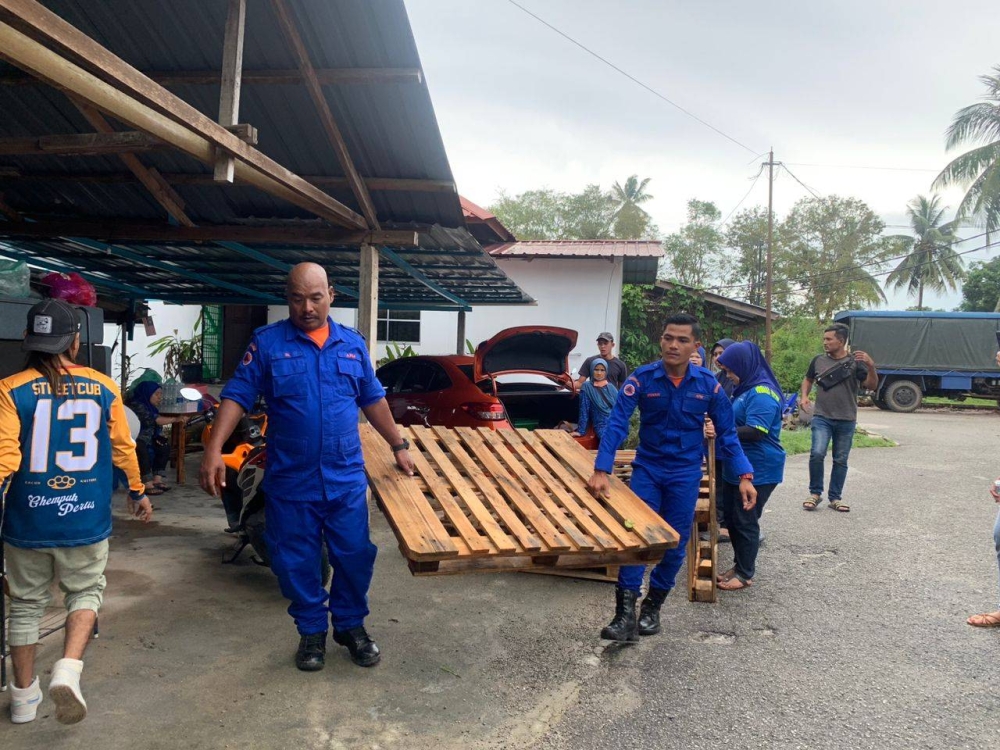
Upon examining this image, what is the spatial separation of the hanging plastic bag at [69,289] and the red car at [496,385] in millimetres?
3312

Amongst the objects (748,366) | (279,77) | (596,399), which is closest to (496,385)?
(596,399)

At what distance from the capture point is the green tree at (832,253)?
32156 millimetres

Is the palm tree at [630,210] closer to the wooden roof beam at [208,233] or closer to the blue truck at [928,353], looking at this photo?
the blue truck at [928,353]

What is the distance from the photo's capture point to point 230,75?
3.98m

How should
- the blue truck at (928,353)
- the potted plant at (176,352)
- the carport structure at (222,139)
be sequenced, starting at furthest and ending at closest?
the blue truck at (928,353) → the potted plant at (176,352) → the carport structure at (222,139)

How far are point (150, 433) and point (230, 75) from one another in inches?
162

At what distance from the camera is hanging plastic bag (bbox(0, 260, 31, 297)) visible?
4.18m

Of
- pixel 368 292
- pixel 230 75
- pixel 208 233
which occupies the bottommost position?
pixel 368 292

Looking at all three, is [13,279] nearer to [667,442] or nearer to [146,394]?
[146,394]

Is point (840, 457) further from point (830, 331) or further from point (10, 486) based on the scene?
point (10, 486)

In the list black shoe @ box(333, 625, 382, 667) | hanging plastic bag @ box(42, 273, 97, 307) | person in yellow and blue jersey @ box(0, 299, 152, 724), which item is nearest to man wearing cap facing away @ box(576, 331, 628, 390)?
black shoe @ box(333, 625, 382, 667)

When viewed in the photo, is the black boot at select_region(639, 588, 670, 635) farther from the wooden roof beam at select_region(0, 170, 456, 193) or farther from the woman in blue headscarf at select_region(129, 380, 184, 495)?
the woman in blue headscarf at select_region(129, 380, 184, 495)

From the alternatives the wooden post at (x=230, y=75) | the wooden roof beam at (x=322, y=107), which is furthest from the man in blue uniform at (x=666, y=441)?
the wooden roof beam at (x=322, y=107)

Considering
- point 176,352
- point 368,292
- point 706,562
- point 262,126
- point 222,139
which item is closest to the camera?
point 222,139
